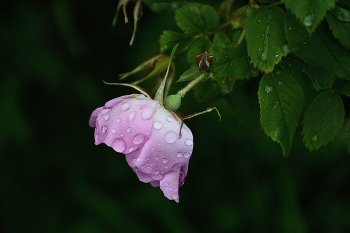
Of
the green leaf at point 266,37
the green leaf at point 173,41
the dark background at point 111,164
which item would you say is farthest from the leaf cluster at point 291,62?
the dark background at point 111,164

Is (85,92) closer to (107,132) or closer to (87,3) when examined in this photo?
(87,3)

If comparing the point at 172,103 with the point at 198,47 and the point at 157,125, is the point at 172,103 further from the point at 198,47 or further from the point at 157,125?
the point at 198,47

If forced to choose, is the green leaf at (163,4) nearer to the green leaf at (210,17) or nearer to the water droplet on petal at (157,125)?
the green leaf at (210,17)

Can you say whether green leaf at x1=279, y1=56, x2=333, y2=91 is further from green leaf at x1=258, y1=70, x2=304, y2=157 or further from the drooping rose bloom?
the drooping rose bloom

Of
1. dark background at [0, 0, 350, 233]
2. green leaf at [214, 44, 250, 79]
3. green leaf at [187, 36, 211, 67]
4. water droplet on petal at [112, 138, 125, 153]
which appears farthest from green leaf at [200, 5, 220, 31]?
dark background at [0, 0, 350, 233]

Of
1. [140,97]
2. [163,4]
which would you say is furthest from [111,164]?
[140,97]

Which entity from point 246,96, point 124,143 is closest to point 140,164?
point 124,143
